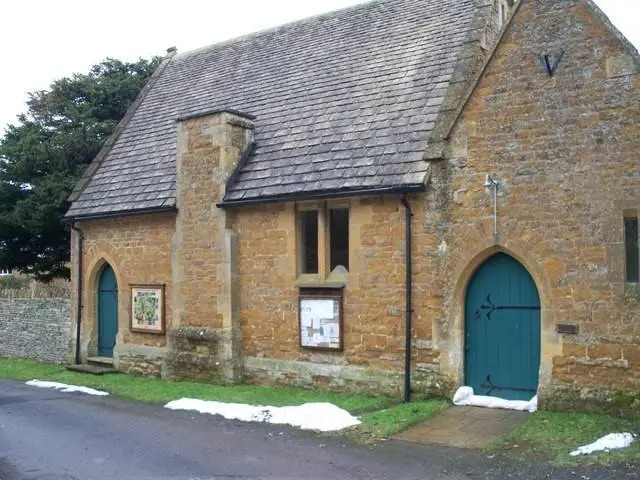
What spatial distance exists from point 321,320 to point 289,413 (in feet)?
7.64

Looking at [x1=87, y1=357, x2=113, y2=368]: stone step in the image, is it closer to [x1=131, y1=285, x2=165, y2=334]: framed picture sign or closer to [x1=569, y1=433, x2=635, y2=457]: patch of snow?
[x1=131, y1=285, x2=165, y2=334]: framed picture sign

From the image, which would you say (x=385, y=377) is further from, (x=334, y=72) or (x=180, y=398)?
(x=334, y=72)

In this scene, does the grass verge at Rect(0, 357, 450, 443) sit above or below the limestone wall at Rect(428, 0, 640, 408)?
below

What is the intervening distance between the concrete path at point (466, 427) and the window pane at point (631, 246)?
258 centimetres

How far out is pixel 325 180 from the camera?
12602mm

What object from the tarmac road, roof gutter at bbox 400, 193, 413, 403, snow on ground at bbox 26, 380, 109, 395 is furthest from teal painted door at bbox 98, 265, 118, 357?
A: roof gutter at bbox 400, 193, 413, 403

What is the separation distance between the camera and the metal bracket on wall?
34.3 ft

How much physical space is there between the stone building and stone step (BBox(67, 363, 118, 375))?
0.43 meters

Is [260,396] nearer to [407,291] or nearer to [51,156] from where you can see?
[407,291]

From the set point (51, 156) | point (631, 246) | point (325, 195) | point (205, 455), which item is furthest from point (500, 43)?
point (51, 156)

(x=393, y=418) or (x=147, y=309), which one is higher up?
(x=147, y=309)

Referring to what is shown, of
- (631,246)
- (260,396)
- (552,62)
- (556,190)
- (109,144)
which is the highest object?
(109,144)

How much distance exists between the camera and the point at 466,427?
9617mm

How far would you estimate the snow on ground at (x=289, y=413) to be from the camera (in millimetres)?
10102
